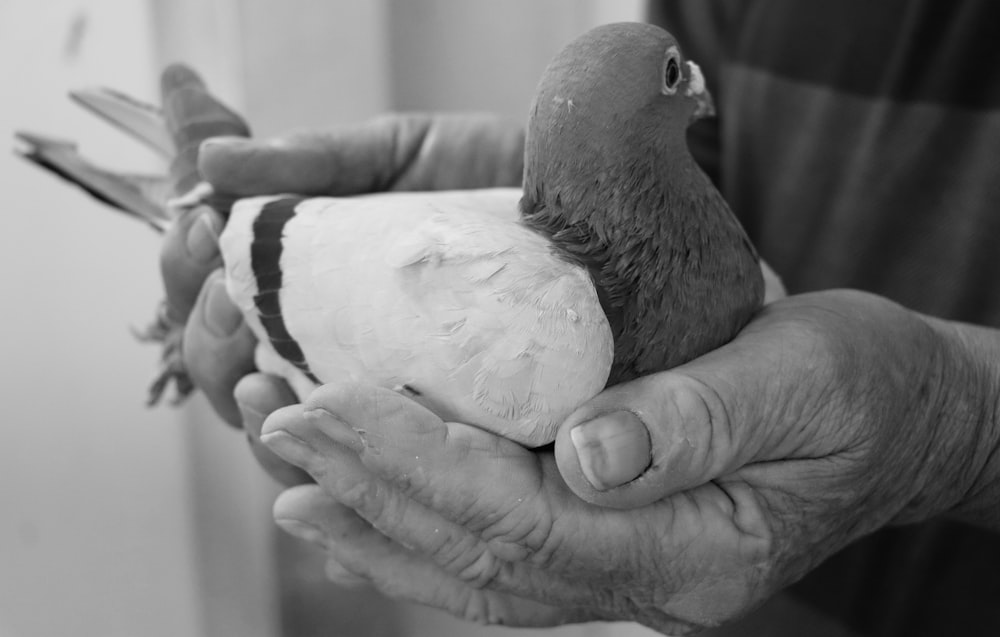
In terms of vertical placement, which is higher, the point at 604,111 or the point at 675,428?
the point at 604,111

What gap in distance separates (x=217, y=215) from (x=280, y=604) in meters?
1.32

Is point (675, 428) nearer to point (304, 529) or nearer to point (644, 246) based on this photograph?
point (644, 246)

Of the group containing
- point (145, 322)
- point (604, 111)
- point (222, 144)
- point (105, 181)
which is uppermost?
point (604, 111)

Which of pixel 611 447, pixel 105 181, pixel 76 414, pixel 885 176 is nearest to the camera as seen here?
pixel 611 447

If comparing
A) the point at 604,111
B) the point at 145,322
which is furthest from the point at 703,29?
the point at 145,322

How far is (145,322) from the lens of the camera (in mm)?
2293

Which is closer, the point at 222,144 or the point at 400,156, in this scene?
the point at 222,144

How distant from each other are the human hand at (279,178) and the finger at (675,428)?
1.74 ft

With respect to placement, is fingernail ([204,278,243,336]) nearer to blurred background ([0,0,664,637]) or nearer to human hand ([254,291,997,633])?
human hand ([254,291,997,633])

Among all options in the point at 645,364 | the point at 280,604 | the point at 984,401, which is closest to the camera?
the point at 645,364

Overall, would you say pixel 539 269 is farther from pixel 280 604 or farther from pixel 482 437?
pixel 280 604

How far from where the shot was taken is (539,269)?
0.94 metres

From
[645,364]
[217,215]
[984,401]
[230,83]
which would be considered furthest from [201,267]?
[984,401]

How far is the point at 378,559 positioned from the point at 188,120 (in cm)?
80
